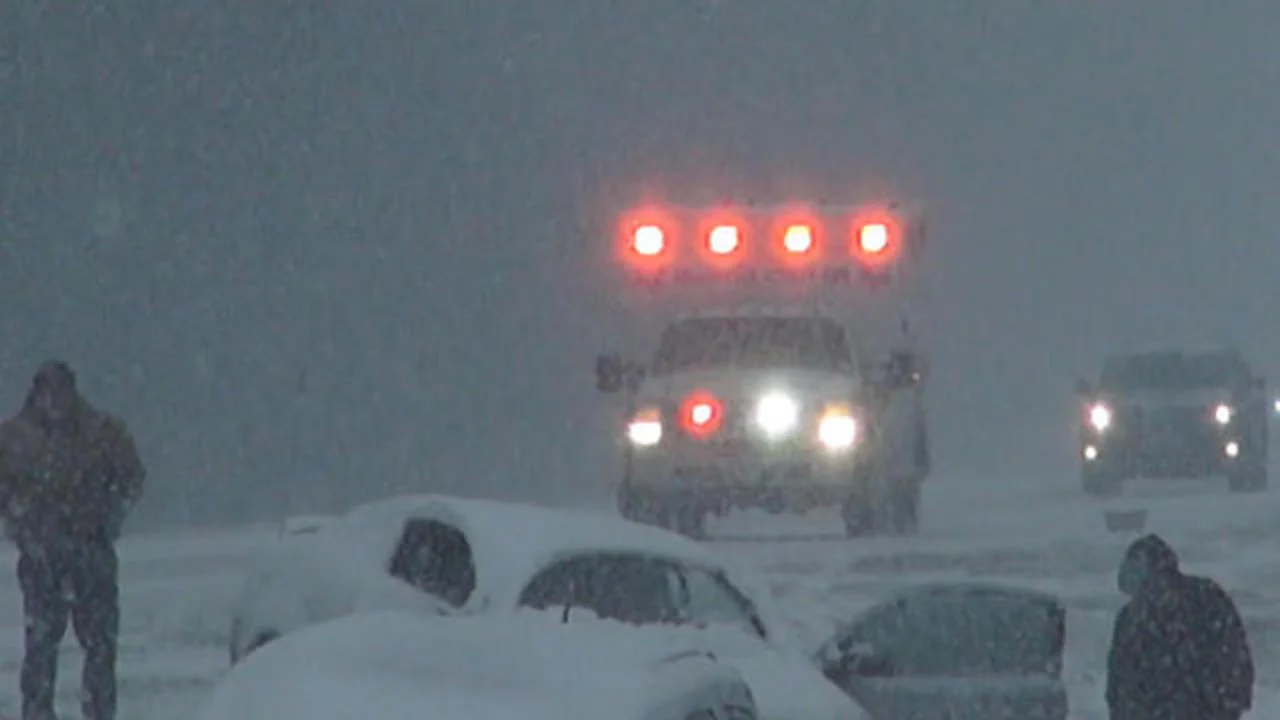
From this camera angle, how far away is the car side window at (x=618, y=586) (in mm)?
10758

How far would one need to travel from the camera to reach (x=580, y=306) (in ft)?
130

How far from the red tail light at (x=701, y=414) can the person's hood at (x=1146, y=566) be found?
11.8m

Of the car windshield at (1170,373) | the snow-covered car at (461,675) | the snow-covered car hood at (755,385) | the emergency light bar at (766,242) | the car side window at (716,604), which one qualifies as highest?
the emergency light bar at (766,242)

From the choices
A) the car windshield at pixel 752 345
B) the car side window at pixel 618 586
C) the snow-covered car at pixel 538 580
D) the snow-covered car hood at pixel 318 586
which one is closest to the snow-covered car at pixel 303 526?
the snow-covered car hood at pixel 318 586

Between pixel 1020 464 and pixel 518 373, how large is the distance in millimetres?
13071

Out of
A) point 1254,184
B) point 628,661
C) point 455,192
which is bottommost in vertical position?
point 628,661

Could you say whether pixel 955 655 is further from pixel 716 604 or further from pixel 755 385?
pixel 755 385

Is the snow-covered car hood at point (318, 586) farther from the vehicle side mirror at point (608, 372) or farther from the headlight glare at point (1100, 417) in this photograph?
the headlight glare at point (1100, 417)

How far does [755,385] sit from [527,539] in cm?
1119

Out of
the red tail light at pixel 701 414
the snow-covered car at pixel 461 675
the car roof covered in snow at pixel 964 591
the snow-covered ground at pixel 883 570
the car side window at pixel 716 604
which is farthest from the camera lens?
the red tail light at pixel 701 414

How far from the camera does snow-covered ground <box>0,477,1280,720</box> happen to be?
15273 millimetres

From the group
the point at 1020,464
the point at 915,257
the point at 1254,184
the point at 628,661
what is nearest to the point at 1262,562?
the point at 915,257

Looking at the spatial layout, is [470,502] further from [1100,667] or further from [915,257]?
[915,257]

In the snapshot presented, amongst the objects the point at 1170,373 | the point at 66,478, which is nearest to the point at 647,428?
the point at 1170,373
